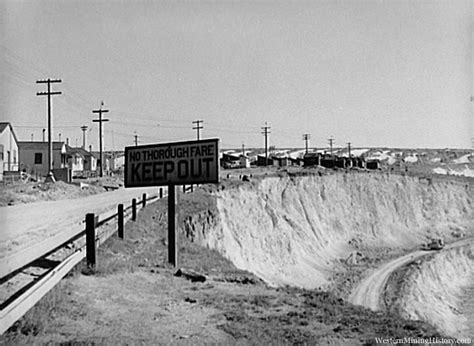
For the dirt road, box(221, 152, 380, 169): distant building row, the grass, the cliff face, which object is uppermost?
box(221, 152, 380, 169): distant building row

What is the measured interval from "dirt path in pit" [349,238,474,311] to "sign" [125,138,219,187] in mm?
19921

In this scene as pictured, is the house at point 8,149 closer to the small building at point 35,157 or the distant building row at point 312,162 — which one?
the small building at point 35,157

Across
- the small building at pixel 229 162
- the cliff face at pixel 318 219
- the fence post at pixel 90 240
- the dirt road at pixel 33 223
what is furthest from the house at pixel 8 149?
the small building at pixel 229 162

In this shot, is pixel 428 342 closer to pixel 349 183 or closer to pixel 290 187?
pixel 290 187

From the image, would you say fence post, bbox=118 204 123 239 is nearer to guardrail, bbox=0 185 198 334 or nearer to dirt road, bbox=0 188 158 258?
dirt road, bbox=0 188 158 258

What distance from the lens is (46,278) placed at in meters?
7.77

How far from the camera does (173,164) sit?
15.3 metres

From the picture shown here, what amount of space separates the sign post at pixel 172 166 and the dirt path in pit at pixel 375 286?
64.2 feet

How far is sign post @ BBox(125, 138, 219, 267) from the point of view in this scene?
48.4ft

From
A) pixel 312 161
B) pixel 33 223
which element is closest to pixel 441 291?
pixel 33 223

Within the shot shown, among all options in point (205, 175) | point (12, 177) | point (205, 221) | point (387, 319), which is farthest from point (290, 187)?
point (387, 319)

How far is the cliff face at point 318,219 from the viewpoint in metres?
39.2

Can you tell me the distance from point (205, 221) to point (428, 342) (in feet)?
69.6

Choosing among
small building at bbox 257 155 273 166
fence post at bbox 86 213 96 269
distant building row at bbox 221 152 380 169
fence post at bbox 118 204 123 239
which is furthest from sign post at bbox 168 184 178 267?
small building at bbox 257 155 273 166
